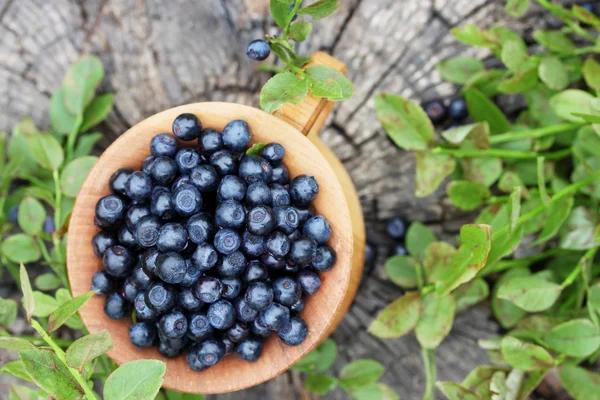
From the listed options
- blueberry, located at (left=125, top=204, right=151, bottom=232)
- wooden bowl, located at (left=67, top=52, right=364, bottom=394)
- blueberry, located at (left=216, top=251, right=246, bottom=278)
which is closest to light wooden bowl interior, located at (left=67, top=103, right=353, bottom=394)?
wooden bowl, located at (left=67, top=52, right=364, bottom=394)

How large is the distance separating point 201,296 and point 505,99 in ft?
4.01

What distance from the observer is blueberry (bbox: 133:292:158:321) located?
1220 mm

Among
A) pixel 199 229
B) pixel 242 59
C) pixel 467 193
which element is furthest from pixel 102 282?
pixel 467 193

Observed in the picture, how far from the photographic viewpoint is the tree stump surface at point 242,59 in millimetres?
1763

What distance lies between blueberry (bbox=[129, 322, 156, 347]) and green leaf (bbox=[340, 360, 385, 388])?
26.3 inches

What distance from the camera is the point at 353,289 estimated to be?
5.20 feet

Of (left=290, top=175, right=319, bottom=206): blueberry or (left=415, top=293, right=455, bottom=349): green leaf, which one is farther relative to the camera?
(left=415, top=293, right=455, bottom=349): green leaf

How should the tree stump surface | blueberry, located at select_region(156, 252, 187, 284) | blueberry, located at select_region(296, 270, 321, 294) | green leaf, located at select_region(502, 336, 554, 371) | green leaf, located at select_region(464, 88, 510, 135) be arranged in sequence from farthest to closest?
1. the tree stump surface
2. green leaf, located at select_region(464, 88, 510, 135)
3. green leaf, located at select_region(502, 336, 554, 371)
4. blueberry, located at select_region(296, 270, 321, 294)
5. blueberry, located at select_region(156, 252, 187, 284)

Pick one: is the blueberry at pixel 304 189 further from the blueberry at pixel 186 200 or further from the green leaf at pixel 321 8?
the green leaf at pixel 321 8

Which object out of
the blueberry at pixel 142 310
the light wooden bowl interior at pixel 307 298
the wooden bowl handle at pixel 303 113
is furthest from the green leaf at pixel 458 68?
the blueberry at pixel 142 310

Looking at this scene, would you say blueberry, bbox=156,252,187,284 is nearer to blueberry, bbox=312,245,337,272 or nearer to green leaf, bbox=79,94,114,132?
blueberry, bbox=312,245,337,272

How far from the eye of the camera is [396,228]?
1.84 metres

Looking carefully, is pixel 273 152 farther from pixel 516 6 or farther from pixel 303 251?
pixel 516 6

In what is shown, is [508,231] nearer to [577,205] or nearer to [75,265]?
[577,205]
